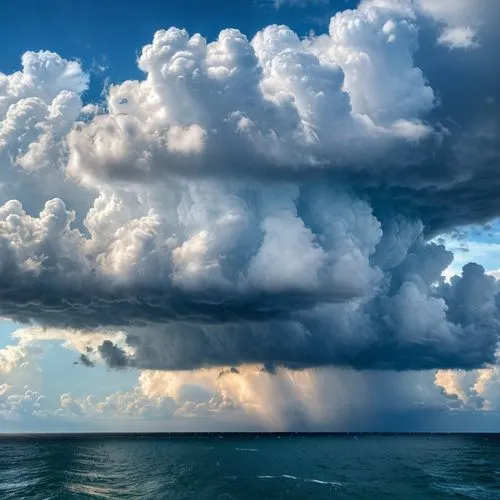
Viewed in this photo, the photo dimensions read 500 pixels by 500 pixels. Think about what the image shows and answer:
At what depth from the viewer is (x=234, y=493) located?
11575 cm

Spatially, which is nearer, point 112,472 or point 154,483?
point 154,483

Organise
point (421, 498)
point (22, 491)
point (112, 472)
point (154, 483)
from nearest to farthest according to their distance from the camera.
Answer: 1. point (421, 498)
2. point (22, 491)
3. point (154, 483)
4. point (112, 472)

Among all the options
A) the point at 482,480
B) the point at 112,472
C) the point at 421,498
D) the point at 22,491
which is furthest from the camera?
the point at 112,472

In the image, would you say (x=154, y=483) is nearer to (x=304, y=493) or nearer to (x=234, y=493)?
(x=234, y=493)

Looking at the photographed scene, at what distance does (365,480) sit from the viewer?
144 meters

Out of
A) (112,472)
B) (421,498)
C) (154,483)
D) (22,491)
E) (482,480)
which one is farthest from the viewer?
(112,472)

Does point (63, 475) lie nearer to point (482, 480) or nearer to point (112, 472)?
point (112, 472)

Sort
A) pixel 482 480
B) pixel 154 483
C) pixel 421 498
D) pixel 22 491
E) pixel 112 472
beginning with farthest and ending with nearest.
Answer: pixel 112 472
pixel 482 480
pixel 154 483
pixel 22 491
pixel 421 498

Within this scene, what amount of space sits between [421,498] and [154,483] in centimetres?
6419

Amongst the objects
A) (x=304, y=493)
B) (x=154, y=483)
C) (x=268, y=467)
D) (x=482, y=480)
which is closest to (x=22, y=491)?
(x=154, y=483)

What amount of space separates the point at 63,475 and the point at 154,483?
3327 cm

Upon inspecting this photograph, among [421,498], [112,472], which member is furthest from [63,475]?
[421,498]

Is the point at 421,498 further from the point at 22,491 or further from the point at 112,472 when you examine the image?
the point at 112,472

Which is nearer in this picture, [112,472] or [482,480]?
[482,480]
